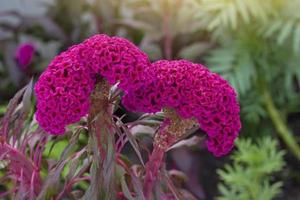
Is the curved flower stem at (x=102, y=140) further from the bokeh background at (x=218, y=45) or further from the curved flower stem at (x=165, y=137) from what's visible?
the bokeh background at (x=218, y=45)

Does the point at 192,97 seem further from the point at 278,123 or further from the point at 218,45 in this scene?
the point at 218,45

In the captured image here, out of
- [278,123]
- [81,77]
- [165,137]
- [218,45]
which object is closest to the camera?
[81,77]

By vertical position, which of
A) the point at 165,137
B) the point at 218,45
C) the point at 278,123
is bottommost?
the point at 278,123

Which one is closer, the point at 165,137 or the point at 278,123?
the point at 165,137

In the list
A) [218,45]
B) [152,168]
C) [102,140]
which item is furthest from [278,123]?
[102,140]

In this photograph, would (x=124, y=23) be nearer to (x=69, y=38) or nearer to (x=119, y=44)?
(x=69, y=38)

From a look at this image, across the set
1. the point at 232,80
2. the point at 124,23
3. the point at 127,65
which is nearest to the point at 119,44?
the point at 127,65

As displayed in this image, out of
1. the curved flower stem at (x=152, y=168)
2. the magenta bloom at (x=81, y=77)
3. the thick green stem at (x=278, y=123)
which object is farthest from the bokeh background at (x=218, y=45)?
the magenta bloom at (x=81, y=77)

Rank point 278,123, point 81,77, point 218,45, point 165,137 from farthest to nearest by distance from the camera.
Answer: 1. point 218,45
2. point 278,123
3. point 165,137
4. point 81,77
